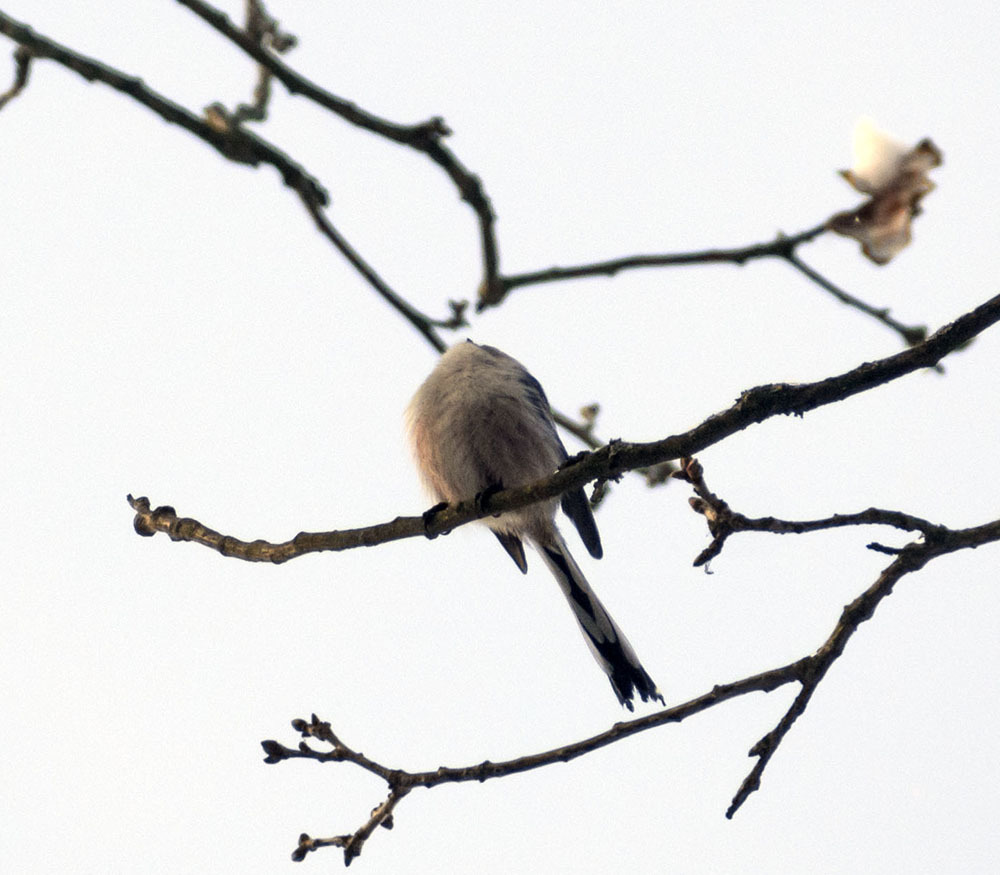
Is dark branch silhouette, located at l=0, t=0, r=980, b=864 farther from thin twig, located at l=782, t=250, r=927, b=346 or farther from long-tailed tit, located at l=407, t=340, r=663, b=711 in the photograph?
long-tailed tit, located at l=407, t=340, r=663, b=711

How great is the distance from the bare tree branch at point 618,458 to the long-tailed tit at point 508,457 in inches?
54.4

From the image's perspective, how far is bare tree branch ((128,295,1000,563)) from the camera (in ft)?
9.01

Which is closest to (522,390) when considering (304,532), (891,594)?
(304,532)

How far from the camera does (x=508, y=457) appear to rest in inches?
214

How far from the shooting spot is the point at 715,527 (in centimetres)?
329

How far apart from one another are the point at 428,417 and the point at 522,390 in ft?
1.72

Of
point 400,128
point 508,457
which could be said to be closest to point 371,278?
point 400,128

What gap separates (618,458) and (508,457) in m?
2.20

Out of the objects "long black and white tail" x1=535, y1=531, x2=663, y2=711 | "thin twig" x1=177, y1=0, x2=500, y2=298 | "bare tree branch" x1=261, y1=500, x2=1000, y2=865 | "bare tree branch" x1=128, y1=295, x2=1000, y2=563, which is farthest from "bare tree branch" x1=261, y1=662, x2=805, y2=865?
"long black and white tail" x1=535, y1=531, x2=663, y2=711

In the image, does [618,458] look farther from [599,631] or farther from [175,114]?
[599,631]

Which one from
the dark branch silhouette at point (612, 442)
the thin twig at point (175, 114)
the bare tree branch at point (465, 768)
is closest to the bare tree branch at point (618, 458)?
the dark branch silhouette at point (612, 442)

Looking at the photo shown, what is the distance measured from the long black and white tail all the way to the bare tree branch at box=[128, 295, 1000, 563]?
61.2 inches

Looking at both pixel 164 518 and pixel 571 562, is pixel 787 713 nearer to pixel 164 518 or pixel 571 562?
pixel 164 518

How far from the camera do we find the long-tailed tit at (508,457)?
532cm
